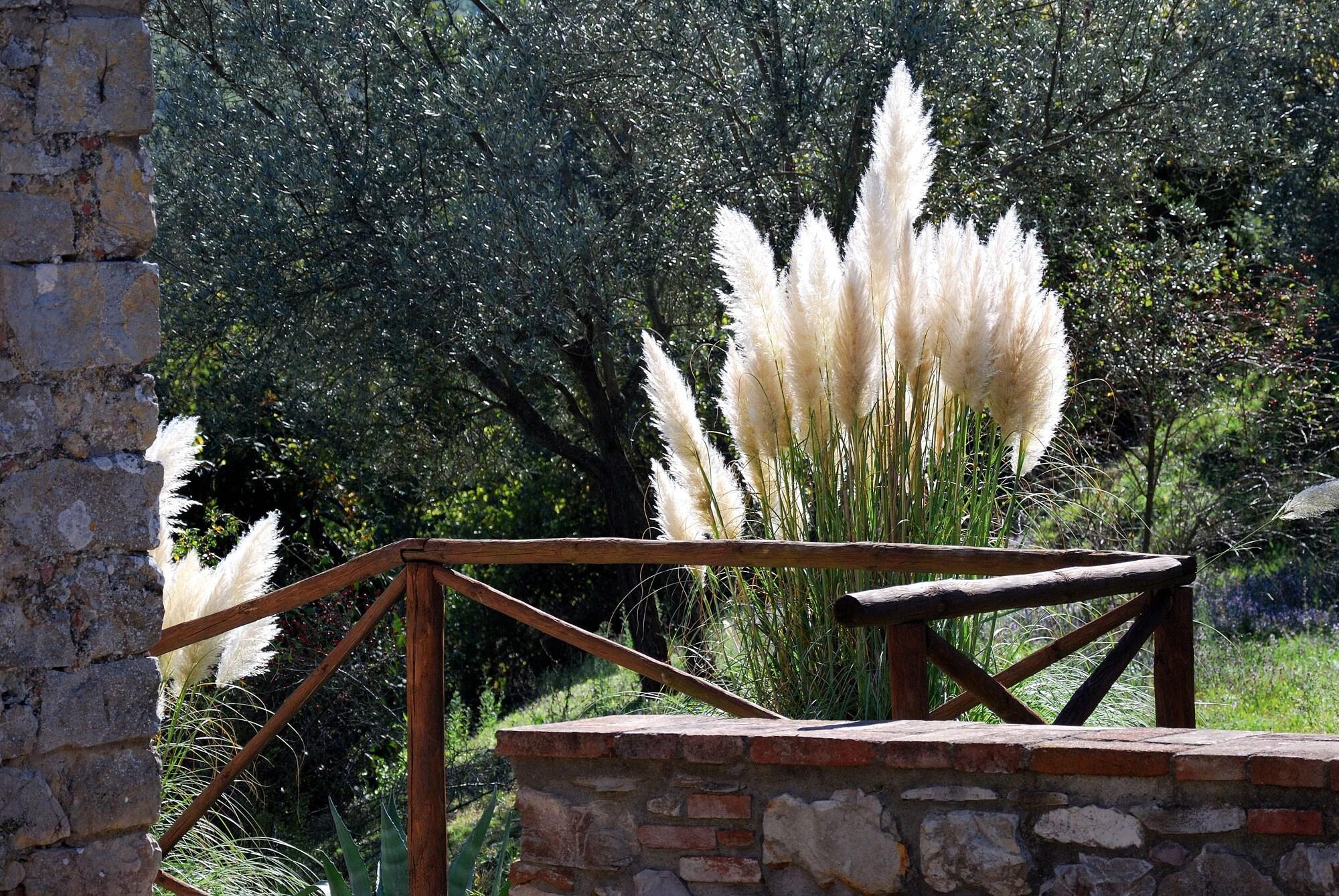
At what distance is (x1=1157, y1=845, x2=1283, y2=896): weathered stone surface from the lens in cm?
175

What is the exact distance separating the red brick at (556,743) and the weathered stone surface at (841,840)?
326mm

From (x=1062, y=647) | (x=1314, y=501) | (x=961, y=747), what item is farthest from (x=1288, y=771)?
(x=1314, y=501)

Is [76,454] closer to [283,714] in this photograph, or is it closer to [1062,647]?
[283,714]

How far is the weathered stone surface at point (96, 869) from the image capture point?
243 centimetres

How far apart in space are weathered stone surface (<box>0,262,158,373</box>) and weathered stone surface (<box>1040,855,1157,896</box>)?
1.93 meters

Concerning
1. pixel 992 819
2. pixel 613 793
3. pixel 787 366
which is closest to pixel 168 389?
pixel 787 366

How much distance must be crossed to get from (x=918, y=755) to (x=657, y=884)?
1.78 feet

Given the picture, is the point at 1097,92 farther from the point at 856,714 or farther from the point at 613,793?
the point at 613,793

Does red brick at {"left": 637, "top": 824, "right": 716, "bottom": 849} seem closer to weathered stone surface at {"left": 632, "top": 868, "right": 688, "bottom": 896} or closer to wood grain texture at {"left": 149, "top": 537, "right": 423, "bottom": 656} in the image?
weathered stone surface at {"left": 632, "top": 868, "right": 688, "bottom": 896}

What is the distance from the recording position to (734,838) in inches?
83.4

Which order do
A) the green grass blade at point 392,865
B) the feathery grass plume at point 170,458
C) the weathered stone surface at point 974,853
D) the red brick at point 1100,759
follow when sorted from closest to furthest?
1. the red brick at point 1100,759
2. the weathered stone surface at point 974,853
3. the green grass blade at point 392,865
4. the feathery grass plume at point 170,458

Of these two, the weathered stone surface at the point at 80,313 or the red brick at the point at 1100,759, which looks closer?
the red brick at the point at 1100,759

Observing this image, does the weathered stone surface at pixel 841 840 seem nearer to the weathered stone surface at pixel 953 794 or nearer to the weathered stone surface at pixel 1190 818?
the weathered stone surface at pixel 953 794

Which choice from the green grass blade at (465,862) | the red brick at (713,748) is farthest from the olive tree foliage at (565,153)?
the red brick at (713,748)
